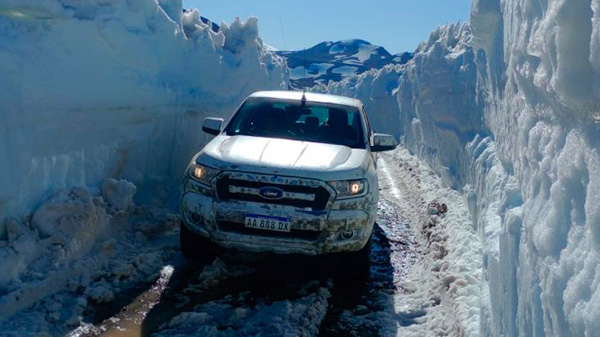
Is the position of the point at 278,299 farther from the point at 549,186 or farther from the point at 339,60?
the point at 339,60

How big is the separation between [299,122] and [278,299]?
93.0 inches

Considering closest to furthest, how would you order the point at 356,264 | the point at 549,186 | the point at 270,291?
the point at 549,186
the point at 270,291
the point at 356,264

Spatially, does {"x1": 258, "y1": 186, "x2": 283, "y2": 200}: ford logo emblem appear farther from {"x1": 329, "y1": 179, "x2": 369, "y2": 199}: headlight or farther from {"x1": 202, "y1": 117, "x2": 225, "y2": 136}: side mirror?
{"x1": 202, "y1": 117, "x2": 225, "y2": 136}: side mirror

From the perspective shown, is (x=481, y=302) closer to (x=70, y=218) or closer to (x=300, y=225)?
(x=300, y=225)

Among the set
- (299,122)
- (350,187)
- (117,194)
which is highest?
(299,122)

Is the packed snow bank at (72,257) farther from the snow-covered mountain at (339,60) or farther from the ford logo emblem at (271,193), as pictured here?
the snow-covered mountain at (339,60)

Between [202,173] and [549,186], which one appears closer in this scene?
[549,186]

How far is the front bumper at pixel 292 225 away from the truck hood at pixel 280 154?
333 millimetres

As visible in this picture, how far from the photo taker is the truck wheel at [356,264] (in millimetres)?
5844

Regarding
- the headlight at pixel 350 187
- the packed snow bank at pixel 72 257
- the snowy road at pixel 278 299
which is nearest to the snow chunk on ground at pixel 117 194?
the packed snow bank at pixel 72 257

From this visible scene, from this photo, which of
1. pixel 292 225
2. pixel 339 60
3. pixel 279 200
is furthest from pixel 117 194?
pixel 339 60

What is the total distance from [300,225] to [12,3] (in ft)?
12.3

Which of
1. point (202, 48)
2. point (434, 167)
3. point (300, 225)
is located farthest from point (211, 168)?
point (434, 167)

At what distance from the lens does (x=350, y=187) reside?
5.53m
